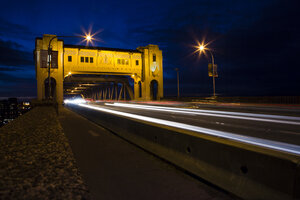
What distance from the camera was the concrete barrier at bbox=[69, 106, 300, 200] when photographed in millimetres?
3086

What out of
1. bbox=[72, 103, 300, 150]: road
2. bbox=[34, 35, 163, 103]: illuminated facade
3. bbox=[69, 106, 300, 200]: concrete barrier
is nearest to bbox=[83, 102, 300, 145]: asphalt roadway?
bbox=[72, 103, 300, 150]: road

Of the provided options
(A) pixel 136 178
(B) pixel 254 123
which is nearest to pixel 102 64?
(B) pixel 254 123

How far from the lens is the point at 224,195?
404 cm

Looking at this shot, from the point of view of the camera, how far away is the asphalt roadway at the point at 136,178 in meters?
4.17

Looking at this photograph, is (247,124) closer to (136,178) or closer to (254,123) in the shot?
(254,123)

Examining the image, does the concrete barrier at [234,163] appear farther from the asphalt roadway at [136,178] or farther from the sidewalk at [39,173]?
the sidewalk at [39,173]

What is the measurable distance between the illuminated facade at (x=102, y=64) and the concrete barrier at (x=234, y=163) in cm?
4695

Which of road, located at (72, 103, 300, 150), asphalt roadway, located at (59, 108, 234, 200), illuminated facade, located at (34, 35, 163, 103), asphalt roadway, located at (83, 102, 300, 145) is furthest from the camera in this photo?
illuminated facade, located at (34, 35, 163, 103)

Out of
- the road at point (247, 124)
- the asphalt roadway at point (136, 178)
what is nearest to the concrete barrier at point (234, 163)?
the asphalt roadway at point (136, 178)

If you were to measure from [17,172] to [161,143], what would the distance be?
146 inches

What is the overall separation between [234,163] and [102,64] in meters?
52.8

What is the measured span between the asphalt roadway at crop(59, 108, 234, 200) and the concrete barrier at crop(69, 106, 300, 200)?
24cm

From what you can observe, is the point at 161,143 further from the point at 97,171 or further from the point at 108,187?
the point at 108,187

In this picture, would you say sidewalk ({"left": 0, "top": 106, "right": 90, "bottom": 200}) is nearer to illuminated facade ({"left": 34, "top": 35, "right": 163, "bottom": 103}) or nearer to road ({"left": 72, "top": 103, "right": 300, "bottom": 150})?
road ({"left": 72, "top": 103, "right": 300, "bottom": 150})
